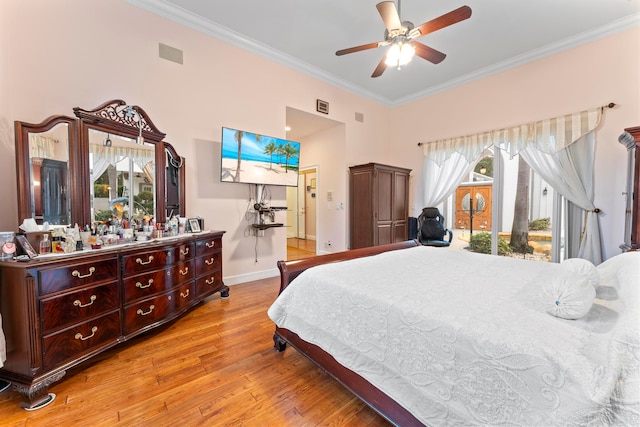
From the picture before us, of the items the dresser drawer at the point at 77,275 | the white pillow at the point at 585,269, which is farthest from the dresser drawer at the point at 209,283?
the white pillow at the point at 585,269

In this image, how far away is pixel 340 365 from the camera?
1528 mm

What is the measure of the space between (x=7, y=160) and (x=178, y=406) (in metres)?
2.46

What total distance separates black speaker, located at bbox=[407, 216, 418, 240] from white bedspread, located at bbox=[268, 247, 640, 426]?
3.31 metres

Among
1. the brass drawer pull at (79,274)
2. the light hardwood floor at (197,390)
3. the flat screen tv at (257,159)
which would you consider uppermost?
the flat screen tv at (257,159)

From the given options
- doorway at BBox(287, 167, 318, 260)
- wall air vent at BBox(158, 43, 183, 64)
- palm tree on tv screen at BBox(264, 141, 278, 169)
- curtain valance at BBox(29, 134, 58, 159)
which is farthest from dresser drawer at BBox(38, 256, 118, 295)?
doorway at BBox(287, 167, 318, 260)

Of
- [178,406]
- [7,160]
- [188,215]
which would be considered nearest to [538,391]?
[178,406]

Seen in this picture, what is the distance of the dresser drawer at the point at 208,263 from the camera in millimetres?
2775

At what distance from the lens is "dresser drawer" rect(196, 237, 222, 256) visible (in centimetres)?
276

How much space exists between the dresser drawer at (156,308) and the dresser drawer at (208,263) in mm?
213

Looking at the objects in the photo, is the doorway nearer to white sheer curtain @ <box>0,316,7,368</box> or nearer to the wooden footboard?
the wooden footboard

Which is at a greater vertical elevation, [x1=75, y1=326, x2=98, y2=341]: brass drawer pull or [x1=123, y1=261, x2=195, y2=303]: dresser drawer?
[x1=123, y1=261, x2=195, y2=303]: dresser drawer

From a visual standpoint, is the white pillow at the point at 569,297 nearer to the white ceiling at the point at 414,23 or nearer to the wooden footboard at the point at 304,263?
the wooden footboard at the point at 304,263

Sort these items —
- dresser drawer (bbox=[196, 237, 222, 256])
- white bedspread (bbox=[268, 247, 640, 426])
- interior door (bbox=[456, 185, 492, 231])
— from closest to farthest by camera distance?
white bedspread (bbox=[268, 247, 640, 426])
dresser drawer (bbox=[196, 237, 222, 256])
interior door (bbox=[456, 185, 492, 231])

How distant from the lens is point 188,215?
10.6ft
